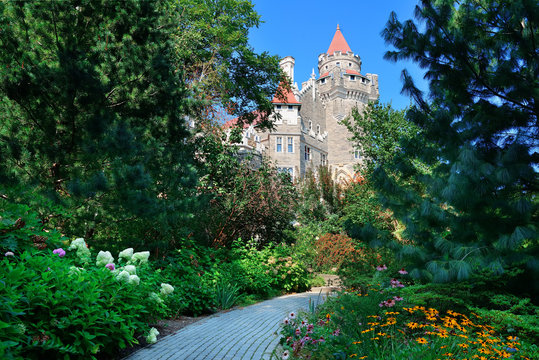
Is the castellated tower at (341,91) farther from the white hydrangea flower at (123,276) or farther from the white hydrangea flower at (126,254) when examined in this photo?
the white hydrangea flower at (123,276)

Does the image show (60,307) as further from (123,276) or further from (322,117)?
(322,117)

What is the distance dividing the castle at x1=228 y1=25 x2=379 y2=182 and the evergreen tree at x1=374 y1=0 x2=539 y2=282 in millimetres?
20195

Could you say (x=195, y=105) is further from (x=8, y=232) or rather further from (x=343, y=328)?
(x=343, y=328)

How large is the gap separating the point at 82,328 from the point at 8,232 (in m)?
1.35

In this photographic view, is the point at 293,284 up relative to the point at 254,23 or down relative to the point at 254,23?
down

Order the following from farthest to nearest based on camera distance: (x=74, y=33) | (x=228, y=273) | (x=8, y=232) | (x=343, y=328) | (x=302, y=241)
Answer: (x=302, y=241), (x=228, y=273), (x=74, y=33), (x=343, y=328), (x=8, y=232)

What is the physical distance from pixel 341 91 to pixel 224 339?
38663 mm

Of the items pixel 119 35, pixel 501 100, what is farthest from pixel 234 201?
pixel 501 100

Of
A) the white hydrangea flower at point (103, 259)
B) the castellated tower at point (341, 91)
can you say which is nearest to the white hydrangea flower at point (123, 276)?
the white hydrangea flower at point (103, 259)

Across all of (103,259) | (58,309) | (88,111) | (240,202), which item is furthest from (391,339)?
(240,202)

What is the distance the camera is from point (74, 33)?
16.6 feet

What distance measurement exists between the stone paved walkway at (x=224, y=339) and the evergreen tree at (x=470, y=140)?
2.09m

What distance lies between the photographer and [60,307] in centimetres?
288

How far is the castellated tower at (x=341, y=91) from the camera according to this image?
37375mm
